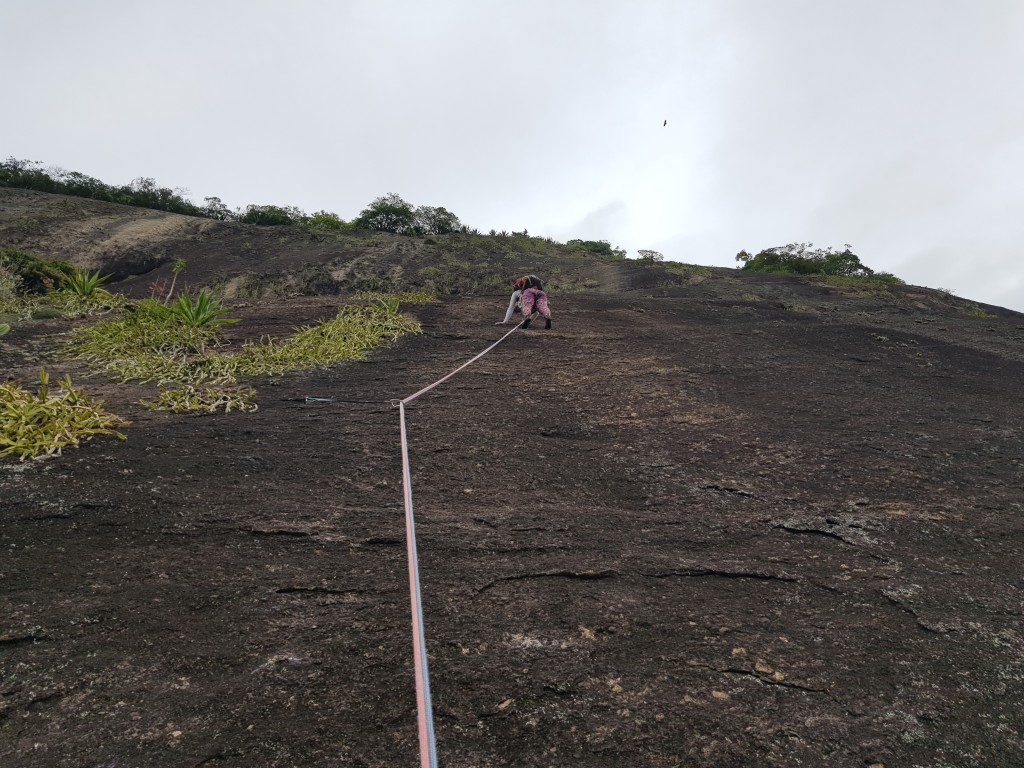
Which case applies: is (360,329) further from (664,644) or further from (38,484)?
(664,644)

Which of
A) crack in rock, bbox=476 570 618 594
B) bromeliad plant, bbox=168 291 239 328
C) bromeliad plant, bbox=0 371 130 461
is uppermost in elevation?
bromeliad plant, bbox=168 291 239 328

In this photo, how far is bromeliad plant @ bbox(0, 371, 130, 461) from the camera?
3250 mm

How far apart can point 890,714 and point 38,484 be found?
4.39 metres

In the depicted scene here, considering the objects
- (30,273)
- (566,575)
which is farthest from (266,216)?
(566,575)

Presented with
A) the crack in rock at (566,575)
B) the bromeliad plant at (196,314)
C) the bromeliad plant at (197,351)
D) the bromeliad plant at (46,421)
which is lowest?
the crack in rock at (566,575)

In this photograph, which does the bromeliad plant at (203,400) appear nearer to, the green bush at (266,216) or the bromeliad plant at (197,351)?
the bromeliad plant at (197,351)

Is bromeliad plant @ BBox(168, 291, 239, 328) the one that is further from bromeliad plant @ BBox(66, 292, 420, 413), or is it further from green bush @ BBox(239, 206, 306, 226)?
green bush @ BBox(239, 206, 306, 226)

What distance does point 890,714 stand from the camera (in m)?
1.95

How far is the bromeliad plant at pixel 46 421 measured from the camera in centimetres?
325

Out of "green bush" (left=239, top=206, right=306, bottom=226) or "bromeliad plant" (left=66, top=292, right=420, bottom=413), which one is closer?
"bromeliad plant" (left=66, top=292, right=420, bottom=413)

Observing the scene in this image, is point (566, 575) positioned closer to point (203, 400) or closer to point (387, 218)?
point (203, 400)

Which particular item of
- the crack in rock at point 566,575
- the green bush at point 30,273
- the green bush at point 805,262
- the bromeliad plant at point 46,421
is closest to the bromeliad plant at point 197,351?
the bromeliad plant at point 46,421

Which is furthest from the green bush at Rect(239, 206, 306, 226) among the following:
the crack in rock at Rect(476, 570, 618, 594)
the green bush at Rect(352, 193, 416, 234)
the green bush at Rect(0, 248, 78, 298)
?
the crack in rock at Rect(476, 570, 618, 594)

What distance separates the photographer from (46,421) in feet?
11.7
